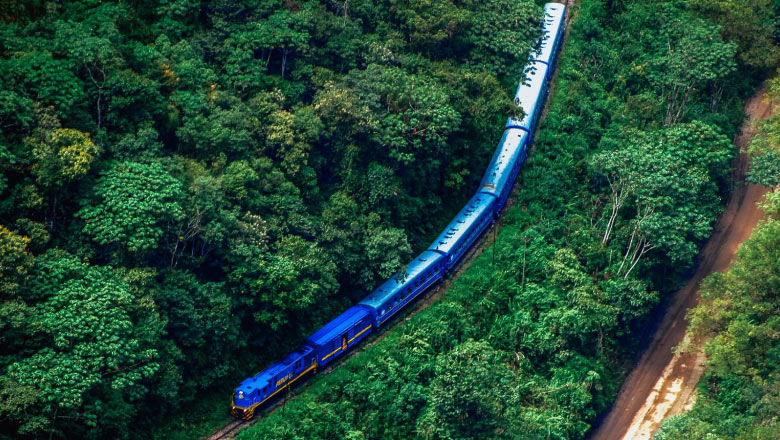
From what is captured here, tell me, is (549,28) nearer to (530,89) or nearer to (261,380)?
(530,89)

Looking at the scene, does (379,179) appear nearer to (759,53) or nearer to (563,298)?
(563,298)

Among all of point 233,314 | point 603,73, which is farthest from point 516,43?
point 233,314

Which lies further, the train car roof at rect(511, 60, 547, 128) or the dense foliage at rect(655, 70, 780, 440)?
the train car roof at rect(511, 60, 547, 128)

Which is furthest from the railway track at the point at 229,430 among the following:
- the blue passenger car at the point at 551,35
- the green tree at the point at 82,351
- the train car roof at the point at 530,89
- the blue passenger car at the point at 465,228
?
the blue passenger car at the point at 551,35

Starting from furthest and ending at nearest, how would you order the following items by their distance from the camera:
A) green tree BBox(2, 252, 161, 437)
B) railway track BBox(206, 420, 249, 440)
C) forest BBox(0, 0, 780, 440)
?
railway track BBox(206, 420, 249, 440), forest BBox(0, 0, 780, 440), green tree BBox(2, 252, 161, 437)

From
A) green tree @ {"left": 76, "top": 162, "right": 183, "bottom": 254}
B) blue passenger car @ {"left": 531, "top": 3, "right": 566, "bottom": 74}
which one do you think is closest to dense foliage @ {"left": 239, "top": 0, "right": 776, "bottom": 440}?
blue passenger car @ {"left": 531, "top": 3, "right": 566, "bottom": 74}

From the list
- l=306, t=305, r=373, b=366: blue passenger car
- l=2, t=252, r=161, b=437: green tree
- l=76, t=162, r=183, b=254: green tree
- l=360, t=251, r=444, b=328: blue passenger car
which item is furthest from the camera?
l=360, t=251, r=444, b=328: blue passenger car

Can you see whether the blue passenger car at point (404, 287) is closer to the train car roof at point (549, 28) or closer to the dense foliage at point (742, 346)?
the dense foliage at point (742, 346)

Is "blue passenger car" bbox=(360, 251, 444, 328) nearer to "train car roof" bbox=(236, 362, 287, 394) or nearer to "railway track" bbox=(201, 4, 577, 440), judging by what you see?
"railway track" bbox=(201, 4, 577, 440)
